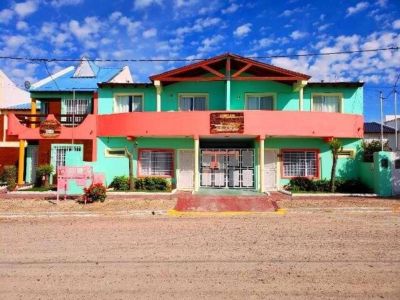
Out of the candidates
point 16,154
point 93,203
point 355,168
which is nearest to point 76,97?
point 16,154

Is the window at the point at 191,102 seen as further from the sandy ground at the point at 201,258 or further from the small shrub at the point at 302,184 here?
the sandy ground at the point at 201,258

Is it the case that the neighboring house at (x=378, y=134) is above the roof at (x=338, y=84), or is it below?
below

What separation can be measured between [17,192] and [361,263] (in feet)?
56.7

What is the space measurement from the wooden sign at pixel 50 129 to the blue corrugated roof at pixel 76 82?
10.8ft

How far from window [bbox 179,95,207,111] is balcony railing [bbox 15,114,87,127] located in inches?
243

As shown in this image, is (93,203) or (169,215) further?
(93,203)

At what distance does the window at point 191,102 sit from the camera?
21.7m

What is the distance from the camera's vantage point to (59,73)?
2589cm

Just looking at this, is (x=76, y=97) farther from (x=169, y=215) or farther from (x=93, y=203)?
(x=169, y=215)

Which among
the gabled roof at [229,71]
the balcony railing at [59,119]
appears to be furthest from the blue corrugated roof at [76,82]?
the gabled roof at [229,71]

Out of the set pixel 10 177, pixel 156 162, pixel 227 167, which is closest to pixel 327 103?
pixel 227 167

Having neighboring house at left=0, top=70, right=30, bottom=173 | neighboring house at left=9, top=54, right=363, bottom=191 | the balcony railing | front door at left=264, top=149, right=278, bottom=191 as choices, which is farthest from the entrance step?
neighboring house at left=0, top=70, right=30, bottom=173

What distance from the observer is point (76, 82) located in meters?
24.7

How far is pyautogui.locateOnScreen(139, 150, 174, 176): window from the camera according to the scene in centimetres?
2089
